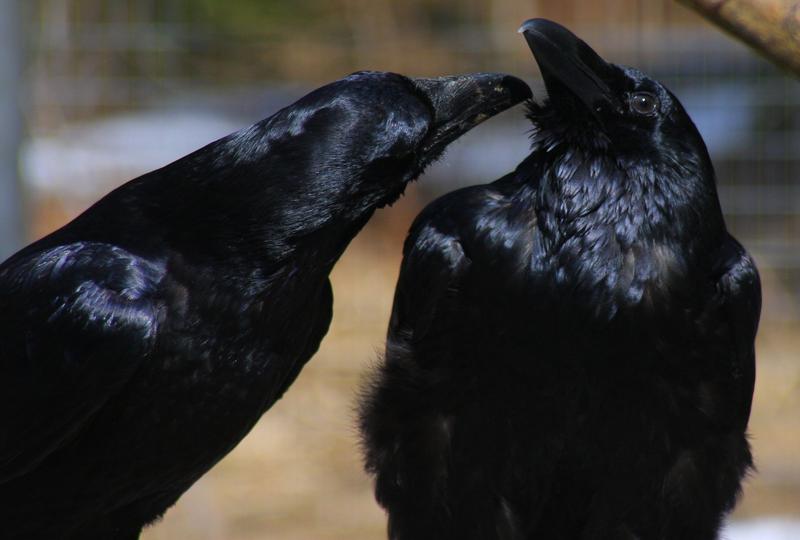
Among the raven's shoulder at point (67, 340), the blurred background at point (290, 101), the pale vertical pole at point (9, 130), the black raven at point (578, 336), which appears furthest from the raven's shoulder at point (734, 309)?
the blurred background at point (290, 101)

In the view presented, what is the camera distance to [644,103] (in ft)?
9.48

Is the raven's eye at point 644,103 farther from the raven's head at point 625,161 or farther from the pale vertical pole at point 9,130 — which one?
the pale vertical pole at point 9,130

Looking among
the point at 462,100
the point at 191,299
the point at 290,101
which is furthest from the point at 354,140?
the point at 290,101

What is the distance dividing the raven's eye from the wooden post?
17.6 inches

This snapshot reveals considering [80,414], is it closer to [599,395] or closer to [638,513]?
[599,395]

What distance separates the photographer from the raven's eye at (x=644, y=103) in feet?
9.45

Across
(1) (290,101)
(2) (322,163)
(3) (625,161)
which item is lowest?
(2) (322,163)

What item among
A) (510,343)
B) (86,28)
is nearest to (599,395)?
(510,343)

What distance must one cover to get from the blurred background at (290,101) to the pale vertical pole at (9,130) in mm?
1898

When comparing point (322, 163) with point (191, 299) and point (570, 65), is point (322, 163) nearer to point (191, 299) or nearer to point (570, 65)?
point (191, 299)

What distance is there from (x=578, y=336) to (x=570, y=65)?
0.55 metres

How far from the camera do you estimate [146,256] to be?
2631 millimetres

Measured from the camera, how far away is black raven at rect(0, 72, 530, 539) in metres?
2.49

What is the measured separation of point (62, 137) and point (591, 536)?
4025mm
